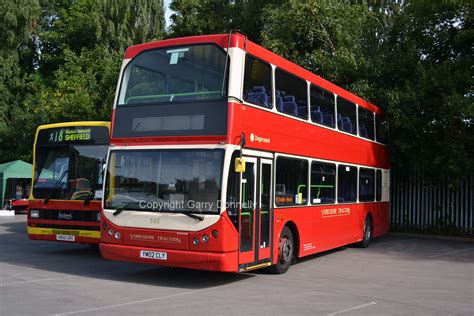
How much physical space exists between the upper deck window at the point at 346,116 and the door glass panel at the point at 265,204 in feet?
13.7

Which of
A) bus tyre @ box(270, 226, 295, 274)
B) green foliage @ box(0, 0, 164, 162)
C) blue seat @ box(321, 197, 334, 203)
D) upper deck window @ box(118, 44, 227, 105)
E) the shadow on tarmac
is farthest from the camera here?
green foliage @ box(0, 0, 164, 162)

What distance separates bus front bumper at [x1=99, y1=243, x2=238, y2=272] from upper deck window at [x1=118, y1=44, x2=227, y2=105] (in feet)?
8.58

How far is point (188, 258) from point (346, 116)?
286 inches

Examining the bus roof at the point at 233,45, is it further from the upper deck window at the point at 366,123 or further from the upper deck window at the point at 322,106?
the upper deck window at the point at 366,123

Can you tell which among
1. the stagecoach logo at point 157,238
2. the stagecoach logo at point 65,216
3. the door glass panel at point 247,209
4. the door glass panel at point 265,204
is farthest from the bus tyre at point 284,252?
the stagecoach logo at point 65,216

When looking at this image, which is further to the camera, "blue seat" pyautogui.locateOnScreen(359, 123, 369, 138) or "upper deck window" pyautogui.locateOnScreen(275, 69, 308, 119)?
"blue seat" pyautogui.locateOnScreen(359, 123, 369, 138)

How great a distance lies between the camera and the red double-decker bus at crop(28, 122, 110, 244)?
40.0ft

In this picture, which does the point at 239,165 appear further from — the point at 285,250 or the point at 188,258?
the point at 285,250

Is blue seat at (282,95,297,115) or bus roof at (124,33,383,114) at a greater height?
bus roof at (124,33,383,114)


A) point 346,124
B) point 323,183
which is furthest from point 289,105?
point 346,124

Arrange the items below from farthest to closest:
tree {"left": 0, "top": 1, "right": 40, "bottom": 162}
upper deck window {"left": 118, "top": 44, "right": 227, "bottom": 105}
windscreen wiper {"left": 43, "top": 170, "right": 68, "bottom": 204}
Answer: tree {"left": 0, "top": 1, "right": 40, "bottom": 162}
windscreen wiper {"left": 43, "top": 170, "right": 68, "bottom": 204}
upper deck window {"left": 118, "top": 44, "right": 227, "bottom": 105}

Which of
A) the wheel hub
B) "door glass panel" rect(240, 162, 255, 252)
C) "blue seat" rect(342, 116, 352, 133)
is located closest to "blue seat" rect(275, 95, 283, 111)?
"door glass panel" rect(240, 162, 255, 252)

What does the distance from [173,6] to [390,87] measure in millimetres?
19944

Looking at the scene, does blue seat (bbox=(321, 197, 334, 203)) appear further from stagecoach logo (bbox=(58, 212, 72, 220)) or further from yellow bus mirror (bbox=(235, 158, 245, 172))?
stagecoach logo (bbox=(58, 212, 72, 220))
